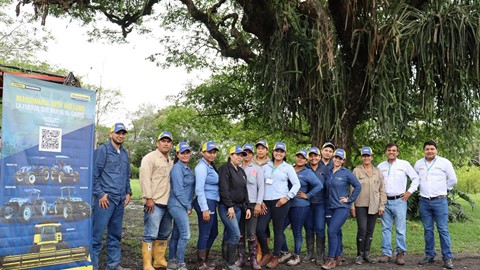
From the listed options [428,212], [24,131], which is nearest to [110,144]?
[24,131]

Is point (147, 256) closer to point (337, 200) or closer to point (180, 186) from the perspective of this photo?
point (180, 186)

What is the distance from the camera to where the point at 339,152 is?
21.4ft

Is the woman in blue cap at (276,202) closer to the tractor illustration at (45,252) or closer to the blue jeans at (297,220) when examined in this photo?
the blue jeans at (297,220)

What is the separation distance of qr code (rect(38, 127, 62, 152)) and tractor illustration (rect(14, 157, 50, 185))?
0.12 m

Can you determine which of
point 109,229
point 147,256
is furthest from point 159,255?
point 109,229

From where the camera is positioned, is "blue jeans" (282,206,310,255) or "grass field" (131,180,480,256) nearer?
"blue jeans" (282,206,310,255)

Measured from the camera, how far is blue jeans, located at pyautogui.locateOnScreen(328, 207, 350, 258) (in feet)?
20.7

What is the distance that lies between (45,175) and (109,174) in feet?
3.26

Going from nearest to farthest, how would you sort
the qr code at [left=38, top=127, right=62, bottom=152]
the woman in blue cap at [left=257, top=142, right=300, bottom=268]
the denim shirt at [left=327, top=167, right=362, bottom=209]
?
the qr code at [left=38, top=127, right=62, bottom=152] → the woman in blue cap at [left=257, top=142, right=300, bottom=268] → the denim shirt at [left=327, top=167, right=362, bottom=209]

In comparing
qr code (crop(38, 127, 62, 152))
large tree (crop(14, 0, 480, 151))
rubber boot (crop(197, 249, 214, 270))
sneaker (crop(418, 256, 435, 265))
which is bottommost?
sneaker (crop(418, 256, 435, 265))

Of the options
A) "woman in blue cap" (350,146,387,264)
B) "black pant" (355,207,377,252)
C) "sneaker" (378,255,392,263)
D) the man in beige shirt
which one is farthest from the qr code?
"sneaker" (378,255,392,263)

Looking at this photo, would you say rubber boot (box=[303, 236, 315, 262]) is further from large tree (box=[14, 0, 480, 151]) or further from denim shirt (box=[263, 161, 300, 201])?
large tree (box=[14, 0, 480, 151])

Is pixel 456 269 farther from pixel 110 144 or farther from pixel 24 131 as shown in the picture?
pixel 24 131

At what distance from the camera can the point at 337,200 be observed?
21.0 ft
